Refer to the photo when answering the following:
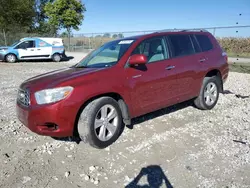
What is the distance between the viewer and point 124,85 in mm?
3682

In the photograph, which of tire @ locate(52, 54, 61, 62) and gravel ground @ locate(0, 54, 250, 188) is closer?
gravel ground @ locate(0, 54, 250, 188)

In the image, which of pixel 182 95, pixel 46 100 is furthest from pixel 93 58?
pixel 182 95

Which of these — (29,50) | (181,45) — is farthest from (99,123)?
(29,50)

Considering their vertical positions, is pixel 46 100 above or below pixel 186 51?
below

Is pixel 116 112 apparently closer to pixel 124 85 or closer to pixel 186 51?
pixel 124 85

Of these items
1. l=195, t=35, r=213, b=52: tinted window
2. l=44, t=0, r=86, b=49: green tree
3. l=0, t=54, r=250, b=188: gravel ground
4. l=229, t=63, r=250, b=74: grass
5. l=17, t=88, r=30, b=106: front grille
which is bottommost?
l=0, t=54, r=250, b=188: gravel ground

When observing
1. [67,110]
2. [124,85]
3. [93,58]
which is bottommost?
[67,110]

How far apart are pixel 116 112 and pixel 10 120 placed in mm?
2512

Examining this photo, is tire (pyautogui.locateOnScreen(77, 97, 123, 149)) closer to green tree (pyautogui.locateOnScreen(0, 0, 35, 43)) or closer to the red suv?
the red suv

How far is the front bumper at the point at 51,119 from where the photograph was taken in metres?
3.17

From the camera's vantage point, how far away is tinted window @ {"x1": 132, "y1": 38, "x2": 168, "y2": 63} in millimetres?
4109

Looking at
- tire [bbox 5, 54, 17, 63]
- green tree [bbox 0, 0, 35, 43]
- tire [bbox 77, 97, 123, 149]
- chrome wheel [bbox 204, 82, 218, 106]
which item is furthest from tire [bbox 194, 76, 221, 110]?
green tree [bbox 0, 0, 35, 43]

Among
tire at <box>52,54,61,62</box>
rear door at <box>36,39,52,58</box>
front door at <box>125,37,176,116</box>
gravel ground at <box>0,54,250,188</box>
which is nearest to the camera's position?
gravel ground at <box>0,54,250,188</box>

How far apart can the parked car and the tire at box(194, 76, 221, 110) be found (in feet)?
45.6
